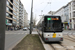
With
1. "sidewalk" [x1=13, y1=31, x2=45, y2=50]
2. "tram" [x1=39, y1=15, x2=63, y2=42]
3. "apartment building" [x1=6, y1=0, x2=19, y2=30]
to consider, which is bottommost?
"sidewalk" [x1=13, y1=31, x2=45, y2=50]

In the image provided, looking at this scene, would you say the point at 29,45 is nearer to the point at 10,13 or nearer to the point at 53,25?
the point at 53,25

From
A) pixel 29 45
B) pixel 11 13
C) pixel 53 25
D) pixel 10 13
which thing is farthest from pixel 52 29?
pixel 11 13

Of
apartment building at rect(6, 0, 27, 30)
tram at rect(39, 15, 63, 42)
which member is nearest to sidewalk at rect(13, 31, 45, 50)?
tram at rect(39, 15, 63, 42)

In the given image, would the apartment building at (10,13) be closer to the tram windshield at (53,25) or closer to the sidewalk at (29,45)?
the sidewalk at (29,45)

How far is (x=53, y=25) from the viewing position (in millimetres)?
8945

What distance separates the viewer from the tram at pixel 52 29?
345 inches

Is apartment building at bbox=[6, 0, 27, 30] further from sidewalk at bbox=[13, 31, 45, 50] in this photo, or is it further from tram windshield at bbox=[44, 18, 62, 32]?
tram windshield at bbox=[44, 18, 62, 32]

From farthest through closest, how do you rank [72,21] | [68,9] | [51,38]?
[68,9] < [72,21] < [51,38]

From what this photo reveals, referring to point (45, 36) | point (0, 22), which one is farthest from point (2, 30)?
point (45, 36)

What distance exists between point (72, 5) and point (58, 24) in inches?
1918

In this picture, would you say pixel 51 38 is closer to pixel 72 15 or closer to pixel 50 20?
pixel 50 20

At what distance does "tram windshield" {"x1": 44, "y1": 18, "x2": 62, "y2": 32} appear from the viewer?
890 cm

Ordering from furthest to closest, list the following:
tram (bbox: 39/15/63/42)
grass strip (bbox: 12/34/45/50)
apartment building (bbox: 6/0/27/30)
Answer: apartment building (bbox: 6/0/27/30) → tram (bbox: 39/15/63/42) → grass strip (bbox: 12/34/45/50)

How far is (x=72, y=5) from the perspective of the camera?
52.3 metres
